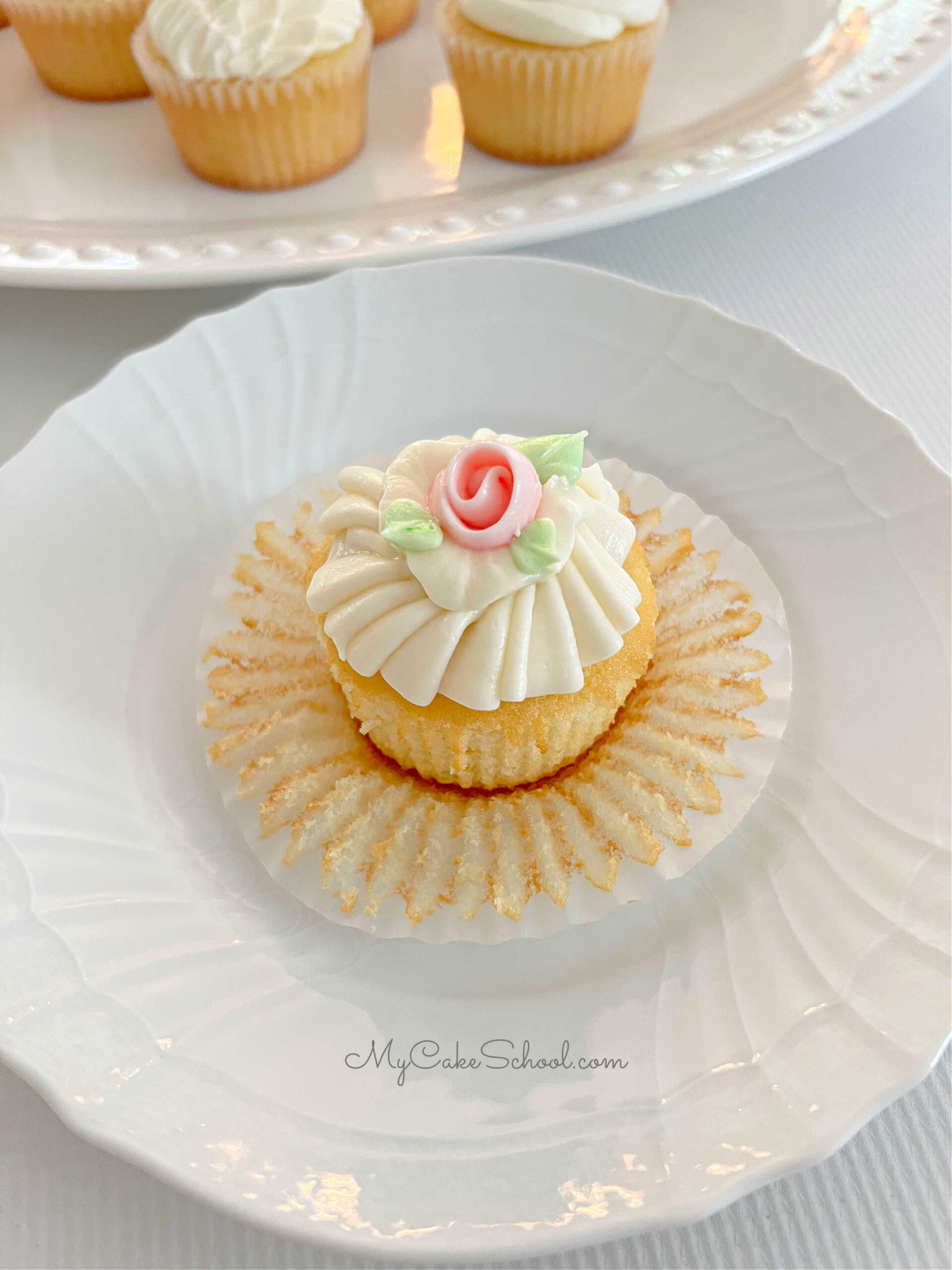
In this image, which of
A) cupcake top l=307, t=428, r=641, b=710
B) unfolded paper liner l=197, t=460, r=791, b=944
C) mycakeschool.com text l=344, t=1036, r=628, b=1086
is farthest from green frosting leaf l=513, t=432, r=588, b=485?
mycakeschool.com text l=344, t=1036, r=628, b=1086

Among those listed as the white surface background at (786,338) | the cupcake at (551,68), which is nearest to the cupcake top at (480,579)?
the white surface background at (786,338)

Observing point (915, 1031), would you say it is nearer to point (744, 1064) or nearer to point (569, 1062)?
point (744, 1064)

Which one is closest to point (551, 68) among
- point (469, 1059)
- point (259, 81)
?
point (259, 81)

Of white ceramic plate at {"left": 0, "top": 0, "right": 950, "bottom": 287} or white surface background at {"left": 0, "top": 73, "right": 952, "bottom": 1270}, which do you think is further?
white ceramic plate at {"left": 0, "top": 0, "right": 950, "bottom": 287}

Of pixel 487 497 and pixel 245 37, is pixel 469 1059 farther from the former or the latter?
pixel 245 37

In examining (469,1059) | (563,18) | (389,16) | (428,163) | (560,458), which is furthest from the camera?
(389,16)

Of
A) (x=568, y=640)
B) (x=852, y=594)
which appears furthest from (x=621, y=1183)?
(x=852, y=594)

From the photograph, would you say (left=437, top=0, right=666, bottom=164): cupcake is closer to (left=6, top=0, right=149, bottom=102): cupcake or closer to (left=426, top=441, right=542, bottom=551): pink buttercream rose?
(left=6, top=0, right=149, bottom=102): cupcake
